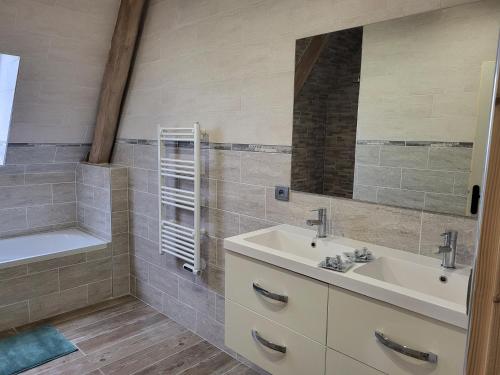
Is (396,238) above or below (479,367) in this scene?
below

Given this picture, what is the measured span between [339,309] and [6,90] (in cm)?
299

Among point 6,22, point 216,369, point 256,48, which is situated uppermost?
point 6,22

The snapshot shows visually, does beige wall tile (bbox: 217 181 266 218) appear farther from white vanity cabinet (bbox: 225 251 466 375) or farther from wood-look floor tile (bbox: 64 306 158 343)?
wood-look floor tile (bbox: 64 306 158 343)

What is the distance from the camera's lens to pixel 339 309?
143 centimetres

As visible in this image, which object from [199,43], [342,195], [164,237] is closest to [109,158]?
[164,237]

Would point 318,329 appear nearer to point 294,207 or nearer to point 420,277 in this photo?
point 420,277

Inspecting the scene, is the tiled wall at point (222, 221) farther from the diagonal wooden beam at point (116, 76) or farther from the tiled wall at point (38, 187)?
the tiled wall at point (38, 187)

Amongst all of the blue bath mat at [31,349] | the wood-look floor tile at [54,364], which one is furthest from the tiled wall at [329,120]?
the blue bath mat at [31,349]

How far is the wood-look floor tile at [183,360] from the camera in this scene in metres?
2.40

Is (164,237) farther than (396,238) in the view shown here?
Yes

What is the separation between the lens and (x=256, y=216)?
91.6 inches

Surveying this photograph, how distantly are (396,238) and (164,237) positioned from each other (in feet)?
5.82

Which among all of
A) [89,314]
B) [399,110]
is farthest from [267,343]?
[89,314]

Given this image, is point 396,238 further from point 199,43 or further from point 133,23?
point 133,23
